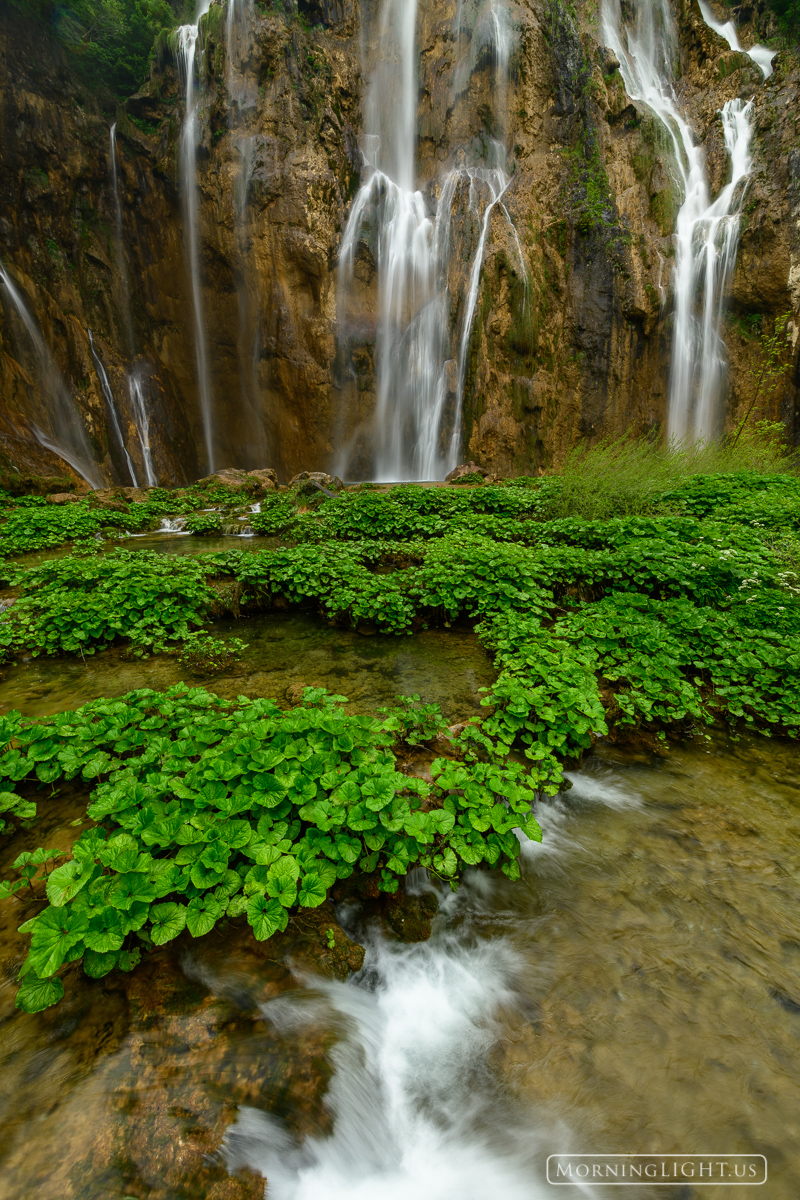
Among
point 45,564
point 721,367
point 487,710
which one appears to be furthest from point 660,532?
point 721,367

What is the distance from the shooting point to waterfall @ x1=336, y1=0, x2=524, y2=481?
55.7 feet

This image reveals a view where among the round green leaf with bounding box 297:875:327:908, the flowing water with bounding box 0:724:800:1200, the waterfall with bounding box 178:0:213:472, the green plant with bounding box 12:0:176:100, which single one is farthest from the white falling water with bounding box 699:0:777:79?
the round green leaf with bounding box 297:875:327:908

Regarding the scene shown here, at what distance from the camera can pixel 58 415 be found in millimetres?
15234

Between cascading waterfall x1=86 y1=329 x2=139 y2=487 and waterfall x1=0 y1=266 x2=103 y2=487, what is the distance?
41.8 inches

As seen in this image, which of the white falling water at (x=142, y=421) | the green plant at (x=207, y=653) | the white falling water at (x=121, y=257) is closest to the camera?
the green plant at (x=207, y=653)

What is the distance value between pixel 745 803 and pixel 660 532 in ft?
13.2

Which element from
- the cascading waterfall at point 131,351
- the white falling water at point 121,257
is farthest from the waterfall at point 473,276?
the white falling water at point 121,257

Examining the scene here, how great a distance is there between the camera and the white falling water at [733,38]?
18906 millimetres

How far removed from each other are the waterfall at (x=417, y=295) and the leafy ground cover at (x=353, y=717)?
10.1 m

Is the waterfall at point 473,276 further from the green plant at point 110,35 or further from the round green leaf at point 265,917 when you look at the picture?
the round green leaf at point 265,917

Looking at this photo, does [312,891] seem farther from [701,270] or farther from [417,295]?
[701,270]

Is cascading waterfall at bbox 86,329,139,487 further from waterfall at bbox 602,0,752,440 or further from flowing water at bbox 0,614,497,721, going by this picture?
waterfall at bbox 602,0,752,440

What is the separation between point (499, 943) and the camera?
2.35 m

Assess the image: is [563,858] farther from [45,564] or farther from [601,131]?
[601,131]
